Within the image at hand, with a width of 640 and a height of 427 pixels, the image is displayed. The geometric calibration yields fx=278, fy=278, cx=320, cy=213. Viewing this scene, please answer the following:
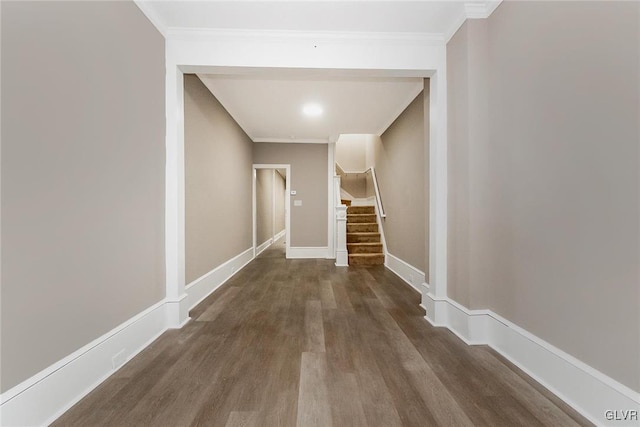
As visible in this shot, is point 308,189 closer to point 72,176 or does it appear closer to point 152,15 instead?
point 152,15

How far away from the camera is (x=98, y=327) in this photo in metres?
1.65

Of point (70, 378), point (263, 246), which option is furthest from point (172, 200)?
point (263, 246)

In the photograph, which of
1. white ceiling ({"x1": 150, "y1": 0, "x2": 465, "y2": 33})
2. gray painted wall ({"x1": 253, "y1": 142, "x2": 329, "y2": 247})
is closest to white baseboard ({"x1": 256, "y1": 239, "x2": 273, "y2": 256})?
gray painted wall ({"x1": 253, "y1": 142, "x2": 329, "y2": 247})

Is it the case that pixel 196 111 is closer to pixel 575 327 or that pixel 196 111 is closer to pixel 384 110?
pixel 384 110

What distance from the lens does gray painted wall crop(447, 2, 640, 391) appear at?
1229mm

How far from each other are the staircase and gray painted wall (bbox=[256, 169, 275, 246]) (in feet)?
7.35

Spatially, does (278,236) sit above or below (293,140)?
below

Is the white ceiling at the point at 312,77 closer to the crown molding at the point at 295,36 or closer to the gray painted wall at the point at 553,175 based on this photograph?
the crown molding at the point at 295,36

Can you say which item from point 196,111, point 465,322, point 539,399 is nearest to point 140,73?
point 196,111

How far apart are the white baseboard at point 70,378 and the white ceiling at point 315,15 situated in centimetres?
235

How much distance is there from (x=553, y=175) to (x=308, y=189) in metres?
4.96

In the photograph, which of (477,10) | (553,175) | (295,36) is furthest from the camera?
(295,36)

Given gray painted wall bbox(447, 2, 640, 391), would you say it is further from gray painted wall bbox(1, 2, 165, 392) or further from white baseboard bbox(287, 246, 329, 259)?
white baseboard bbox(287, 246, 329, 259)

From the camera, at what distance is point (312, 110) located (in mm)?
4266
